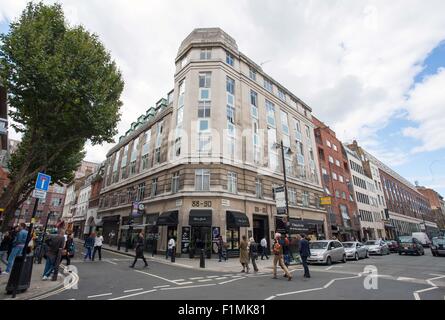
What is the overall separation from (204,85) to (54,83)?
1405cm

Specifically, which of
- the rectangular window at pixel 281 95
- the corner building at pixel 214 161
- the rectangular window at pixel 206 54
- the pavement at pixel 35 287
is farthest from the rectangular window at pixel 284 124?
the pavement at pixel 35 287

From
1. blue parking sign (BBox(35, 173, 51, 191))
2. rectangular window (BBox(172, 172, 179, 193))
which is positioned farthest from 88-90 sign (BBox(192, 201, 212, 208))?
blue parking sign (BBox(35, 173, 51, 191))

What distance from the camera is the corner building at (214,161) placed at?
67.6 ft

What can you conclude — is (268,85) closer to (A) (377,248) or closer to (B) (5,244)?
(A) (377,248)

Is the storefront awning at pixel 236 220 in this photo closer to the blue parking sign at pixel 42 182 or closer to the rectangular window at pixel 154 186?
the rectangular window at pixel 154 186

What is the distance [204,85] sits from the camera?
80.4 feet

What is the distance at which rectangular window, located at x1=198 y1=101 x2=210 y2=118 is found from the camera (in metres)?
23.2

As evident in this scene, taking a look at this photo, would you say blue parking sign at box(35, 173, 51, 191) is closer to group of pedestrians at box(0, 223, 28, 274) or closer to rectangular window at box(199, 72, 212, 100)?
group of pedestrians at box(0, 223, 28, 274)

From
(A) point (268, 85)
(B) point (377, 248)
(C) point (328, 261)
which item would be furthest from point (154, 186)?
(B) point (377, 248)

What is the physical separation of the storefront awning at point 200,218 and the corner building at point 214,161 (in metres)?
0.08

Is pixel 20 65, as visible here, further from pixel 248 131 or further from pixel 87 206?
pixel 87 206
